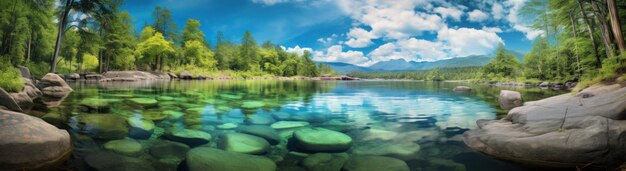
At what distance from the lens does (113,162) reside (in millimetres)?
4094

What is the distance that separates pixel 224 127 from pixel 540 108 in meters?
6.96

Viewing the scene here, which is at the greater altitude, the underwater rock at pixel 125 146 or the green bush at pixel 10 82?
the green bush at pixel 10 82

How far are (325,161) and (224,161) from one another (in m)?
1.43

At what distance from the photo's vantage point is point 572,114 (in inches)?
212

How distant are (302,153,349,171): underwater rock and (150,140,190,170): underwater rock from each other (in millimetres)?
1814

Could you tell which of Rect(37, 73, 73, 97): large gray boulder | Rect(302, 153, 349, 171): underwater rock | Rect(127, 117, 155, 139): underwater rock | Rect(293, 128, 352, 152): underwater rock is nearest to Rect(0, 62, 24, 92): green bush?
Rect(37, 73, 73, 97): large gray boulder

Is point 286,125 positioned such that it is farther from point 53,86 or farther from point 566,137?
point 53,86

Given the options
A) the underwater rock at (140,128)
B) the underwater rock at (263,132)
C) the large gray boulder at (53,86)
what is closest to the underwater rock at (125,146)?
the underwater rock at (140,128)

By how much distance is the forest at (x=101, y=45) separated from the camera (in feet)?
61.9

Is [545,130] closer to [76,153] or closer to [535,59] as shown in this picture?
[76,153]

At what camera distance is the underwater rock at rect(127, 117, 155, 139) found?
18.5 ft

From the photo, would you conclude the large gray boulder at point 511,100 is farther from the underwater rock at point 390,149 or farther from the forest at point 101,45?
the forest at point 101,45

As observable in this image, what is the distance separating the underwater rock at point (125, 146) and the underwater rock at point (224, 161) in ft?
3.54

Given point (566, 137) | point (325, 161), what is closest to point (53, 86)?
point (325, 161)
